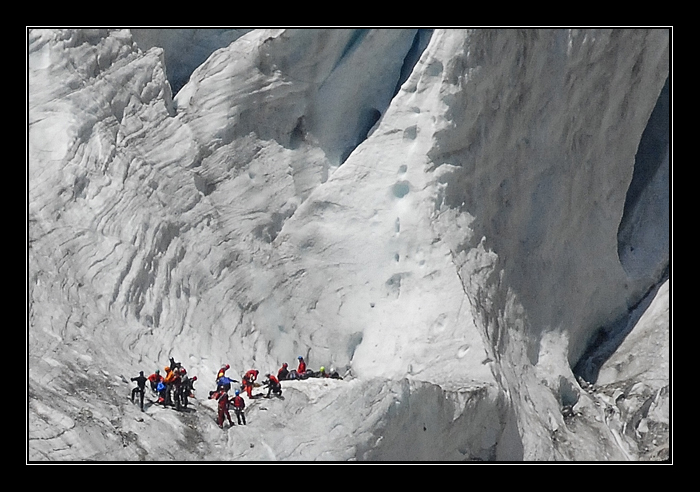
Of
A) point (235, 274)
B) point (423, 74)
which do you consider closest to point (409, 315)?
point (235, 274)

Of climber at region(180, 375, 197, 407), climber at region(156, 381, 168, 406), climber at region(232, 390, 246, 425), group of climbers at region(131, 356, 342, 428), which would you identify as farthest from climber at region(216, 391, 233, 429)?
climber at region(156, 381, 168, 406)

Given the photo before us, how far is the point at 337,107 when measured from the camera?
31594 millimetres

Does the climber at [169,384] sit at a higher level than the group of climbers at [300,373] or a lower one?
higher

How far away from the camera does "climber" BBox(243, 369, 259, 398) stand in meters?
24.8

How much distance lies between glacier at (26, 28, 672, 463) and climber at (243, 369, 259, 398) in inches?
28.0

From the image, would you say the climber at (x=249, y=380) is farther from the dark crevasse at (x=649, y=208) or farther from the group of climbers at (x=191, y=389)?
the dark crevasse at (x=649, y=208)

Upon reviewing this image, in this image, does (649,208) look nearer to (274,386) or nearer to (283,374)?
(283,374)

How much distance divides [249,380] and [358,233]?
590cm

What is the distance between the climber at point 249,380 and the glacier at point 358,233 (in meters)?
0.71

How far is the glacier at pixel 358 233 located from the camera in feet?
83.6

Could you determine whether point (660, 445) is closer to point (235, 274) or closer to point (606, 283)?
point (606, 283)

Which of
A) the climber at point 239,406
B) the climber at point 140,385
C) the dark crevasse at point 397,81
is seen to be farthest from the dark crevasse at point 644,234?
the climber at point 140,385

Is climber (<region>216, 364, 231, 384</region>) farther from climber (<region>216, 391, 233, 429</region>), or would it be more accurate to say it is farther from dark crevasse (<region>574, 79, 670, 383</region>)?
dark crevasse (<region>574, 79, 670, 383</region>)

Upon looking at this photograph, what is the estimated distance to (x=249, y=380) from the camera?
82.9ft
